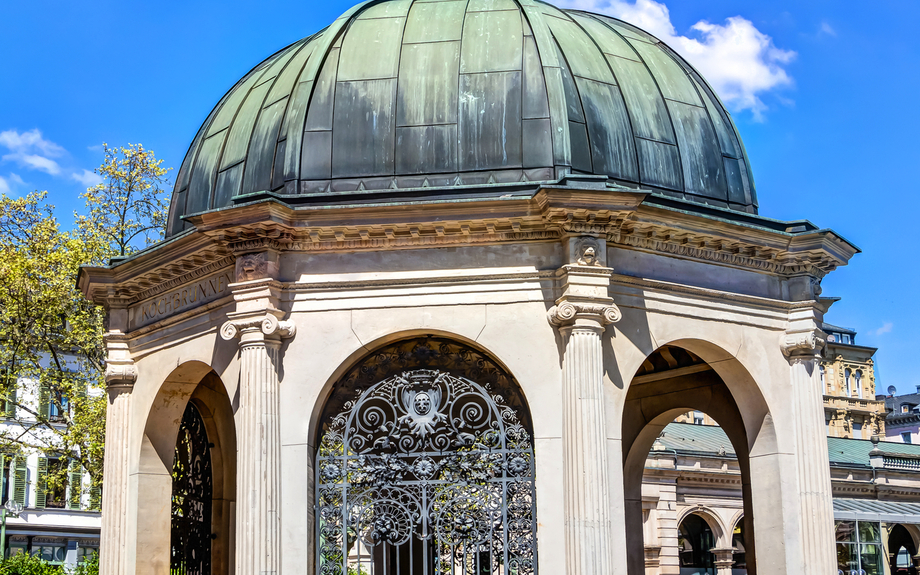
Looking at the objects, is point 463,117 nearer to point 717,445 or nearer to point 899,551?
point 717,445

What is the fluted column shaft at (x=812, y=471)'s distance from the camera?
19.1m

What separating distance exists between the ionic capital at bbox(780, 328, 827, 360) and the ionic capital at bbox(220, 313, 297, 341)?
8254mm

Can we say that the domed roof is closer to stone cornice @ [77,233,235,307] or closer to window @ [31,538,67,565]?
stone cornice @ [77,233,235,307]

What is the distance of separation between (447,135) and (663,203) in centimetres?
367

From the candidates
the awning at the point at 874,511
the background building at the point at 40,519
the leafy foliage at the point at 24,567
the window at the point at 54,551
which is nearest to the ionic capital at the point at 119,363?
the leafy foliage at the point at 24,567

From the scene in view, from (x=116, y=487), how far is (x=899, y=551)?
54839 millimetres

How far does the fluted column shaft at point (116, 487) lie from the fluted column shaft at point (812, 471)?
1170cm

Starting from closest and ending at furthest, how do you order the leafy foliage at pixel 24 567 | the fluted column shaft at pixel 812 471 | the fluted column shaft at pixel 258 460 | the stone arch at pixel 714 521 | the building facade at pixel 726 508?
the fluted column shaft at pixel 258 460 → the fluted column shaft at pixel 812 471 → the leafy foliage at pixel 24 567 → the building facade at pixel 726 508 → the stone arch at pixel 714 521

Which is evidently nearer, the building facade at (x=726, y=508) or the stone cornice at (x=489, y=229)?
the stone cornice at (x=489, y=229)

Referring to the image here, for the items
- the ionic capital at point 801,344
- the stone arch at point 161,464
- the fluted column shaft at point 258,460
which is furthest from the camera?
the stone arch at point 161,464

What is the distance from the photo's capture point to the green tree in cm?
3622

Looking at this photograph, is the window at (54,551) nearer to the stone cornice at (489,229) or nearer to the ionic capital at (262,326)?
the stone cornice at (489,229)

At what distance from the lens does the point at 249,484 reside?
17.5 metres

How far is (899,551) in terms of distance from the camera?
65.2 meters
